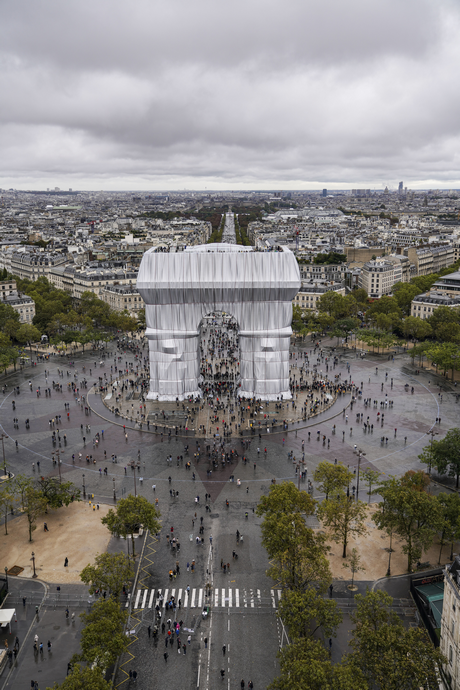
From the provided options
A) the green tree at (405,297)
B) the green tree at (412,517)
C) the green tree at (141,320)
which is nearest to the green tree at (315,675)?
the green tree at (412,517)

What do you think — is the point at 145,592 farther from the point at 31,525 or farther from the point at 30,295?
the point at 30,295

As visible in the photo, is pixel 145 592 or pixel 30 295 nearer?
pixel 145 592

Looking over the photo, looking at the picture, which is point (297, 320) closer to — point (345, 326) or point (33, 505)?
point (345, 326)

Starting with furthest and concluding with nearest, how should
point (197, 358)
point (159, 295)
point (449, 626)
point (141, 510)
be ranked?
1. point (197, 358)
2. point (159, 295)
3. point (141, 510)
4. point (449, 626)

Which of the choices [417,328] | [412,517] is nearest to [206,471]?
[412,517]

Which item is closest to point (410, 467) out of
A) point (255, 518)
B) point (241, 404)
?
point (255, 518)

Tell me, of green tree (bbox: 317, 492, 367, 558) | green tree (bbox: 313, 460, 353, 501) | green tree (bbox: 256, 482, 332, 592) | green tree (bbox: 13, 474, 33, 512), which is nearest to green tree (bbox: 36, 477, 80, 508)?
green tree (bbox: 13, 474, 33, 512)
